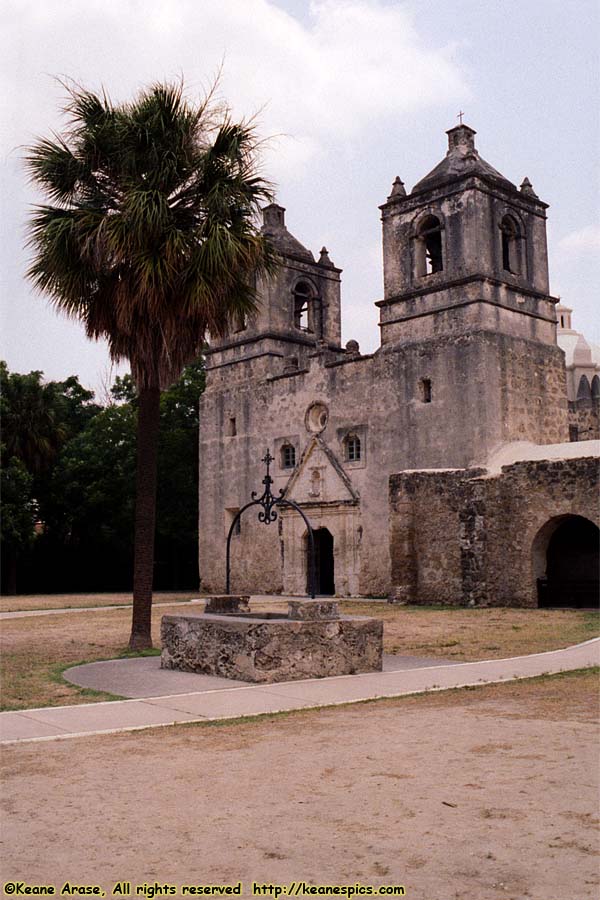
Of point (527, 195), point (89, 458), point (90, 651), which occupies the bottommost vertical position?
A: point (90, 651)

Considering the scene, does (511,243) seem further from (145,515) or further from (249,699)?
(249,699)

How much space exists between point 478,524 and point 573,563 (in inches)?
115

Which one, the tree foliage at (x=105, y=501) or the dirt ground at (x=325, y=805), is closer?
Answer: the dirt ground at (x=325, y=805)

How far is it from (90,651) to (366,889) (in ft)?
33.6

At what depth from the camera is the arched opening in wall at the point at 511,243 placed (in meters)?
27.9

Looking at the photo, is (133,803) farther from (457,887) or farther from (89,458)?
(89,458)

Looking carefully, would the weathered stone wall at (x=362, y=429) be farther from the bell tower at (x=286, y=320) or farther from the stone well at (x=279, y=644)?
the stone well at (x=279, y=644)

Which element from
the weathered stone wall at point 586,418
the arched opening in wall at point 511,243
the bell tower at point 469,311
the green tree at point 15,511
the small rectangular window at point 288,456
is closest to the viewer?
the bell tower at point 469,311

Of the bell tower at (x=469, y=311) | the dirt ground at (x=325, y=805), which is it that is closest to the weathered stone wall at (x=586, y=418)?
the bell tower at (x=469, y=311)

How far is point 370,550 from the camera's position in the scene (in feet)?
91.2

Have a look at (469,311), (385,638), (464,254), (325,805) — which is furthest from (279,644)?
(464,254)

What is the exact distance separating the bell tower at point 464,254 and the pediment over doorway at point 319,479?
13.7 feet

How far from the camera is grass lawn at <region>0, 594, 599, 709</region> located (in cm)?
998

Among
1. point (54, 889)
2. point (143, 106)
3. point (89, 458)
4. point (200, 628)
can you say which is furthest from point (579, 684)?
point (89, 458)
